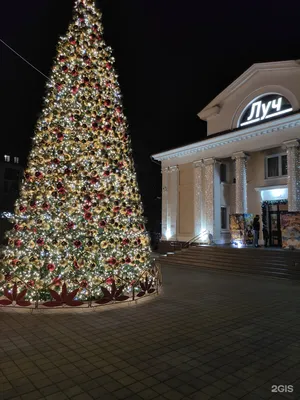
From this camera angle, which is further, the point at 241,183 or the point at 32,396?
the point at 241,183

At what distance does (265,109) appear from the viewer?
1916 centimetres

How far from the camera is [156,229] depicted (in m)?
45.7

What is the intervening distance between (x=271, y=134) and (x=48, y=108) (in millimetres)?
13982

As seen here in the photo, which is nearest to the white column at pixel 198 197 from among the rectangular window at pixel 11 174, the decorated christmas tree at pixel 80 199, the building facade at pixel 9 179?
the decorated christmas tree at pixel 80 199

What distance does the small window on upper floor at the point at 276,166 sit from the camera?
784 inches

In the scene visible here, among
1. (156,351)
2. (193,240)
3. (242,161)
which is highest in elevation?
(242,161)

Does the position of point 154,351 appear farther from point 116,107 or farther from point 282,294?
point 116,107

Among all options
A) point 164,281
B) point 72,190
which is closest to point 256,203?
point 164,281

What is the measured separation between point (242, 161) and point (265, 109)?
3381 millimetres

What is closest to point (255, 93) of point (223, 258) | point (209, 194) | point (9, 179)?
point (209, 194)

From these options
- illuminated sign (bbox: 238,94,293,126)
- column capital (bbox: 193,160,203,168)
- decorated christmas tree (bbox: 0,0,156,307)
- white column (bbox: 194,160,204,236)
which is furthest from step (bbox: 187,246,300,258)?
illuminated sign (bbox: 238,94,293,126)

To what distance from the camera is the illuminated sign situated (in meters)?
18.3

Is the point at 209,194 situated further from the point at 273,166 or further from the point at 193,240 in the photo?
the point at 273,166

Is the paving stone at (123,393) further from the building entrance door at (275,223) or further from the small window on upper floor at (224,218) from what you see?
the small window on upper floor at (224,218)
